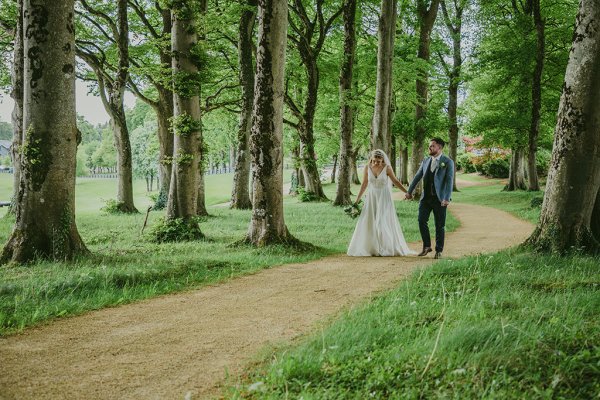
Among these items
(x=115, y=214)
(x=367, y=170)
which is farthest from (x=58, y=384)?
(x=115, y=214)

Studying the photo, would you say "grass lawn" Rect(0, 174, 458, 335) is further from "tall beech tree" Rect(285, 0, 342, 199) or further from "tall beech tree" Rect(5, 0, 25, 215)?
"tall beech tree" Rect(285, 0, 342, 199)

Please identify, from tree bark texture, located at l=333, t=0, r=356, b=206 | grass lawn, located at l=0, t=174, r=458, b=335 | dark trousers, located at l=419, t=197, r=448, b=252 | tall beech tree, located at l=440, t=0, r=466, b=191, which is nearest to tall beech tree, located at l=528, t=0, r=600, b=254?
dark trousers, located at l=419, t=197, r=448, b=252

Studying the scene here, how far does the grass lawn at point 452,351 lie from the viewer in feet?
9.04

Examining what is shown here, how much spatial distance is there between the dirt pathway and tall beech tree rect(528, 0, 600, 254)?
2.71 meters

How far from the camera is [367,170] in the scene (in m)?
9.48

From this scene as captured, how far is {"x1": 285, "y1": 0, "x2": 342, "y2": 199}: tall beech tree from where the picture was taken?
20516 mm

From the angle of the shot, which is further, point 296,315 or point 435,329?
point 296,315

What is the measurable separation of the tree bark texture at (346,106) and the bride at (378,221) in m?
9.53

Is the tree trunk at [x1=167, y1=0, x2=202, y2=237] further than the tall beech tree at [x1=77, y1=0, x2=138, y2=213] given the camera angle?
No

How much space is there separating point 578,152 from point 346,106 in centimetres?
1310

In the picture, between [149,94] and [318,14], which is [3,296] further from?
[149,94]

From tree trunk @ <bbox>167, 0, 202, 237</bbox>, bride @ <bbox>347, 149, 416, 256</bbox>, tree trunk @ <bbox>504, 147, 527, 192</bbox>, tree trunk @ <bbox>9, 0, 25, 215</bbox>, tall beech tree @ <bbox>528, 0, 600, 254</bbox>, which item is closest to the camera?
tall beech tree @ <bbox>528, 0, 600, 254</bbox>

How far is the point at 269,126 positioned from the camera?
8906 millimetres

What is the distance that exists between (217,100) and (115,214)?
31.5ft
